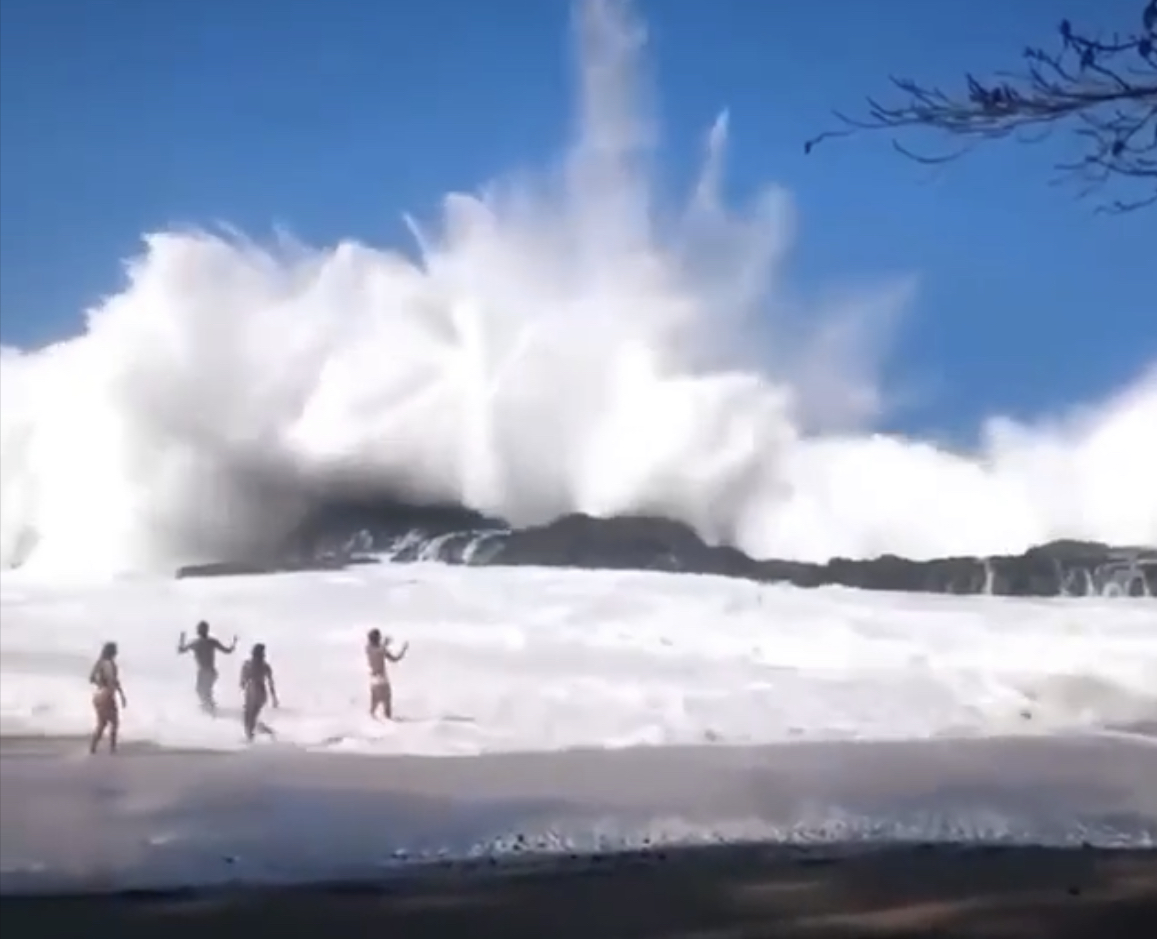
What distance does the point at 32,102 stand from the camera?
1.80m

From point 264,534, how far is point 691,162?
636 mm

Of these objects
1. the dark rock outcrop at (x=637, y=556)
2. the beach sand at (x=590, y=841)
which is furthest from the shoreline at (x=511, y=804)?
the dark rock outcrop at (x=637, y=556)

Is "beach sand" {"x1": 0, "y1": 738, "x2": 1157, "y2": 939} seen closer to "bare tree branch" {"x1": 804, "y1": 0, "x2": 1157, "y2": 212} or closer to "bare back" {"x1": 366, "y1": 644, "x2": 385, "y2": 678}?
"bare back" {"x1": 366, "y1": 644, "x2": 385, "y2": 678}

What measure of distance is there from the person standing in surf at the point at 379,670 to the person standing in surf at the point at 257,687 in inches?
4.0

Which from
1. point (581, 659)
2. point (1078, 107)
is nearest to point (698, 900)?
point (581, 659)

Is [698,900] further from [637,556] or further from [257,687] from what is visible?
[257,687]

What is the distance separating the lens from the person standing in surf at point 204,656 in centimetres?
177

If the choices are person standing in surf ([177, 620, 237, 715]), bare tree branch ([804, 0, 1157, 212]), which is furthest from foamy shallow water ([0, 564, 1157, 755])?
bare tree branch ([804, 0, 1157, 212])

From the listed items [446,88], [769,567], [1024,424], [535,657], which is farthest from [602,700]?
[446,88]

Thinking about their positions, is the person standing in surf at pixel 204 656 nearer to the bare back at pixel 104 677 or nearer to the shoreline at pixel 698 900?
the bare back at pixel 104 677

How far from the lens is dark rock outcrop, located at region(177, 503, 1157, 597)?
6.00ft

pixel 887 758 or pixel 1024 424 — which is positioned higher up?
pixel 1024 424

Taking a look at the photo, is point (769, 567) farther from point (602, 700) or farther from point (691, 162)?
point (691, 162)

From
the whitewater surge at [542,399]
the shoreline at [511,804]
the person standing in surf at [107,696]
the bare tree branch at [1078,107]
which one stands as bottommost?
the shoreline at [511,804]
